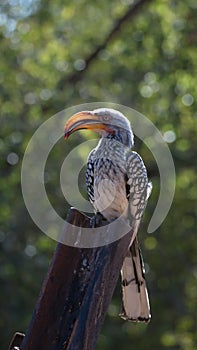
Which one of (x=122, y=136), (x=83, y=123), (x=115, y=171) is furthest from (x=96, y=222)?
(x=122, y=136)

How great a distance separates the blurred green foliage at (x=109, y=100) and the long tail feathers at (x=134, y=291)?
6.68 meters

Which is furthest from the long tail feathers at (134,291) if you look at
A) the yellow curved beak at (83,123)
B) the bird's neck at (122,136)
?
the bird's neck at (122,136)

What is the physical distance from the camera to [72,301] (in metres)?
3.31

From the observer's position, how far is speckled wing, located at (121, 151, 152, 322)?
13.8ft

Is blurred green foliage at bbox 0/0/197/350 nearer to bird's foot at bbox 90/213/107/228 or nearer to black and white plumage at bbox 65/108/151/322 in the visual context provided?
black and white plumage at bbox 65/108/151/322

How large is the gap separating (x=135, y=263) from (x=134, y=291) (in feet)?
0.63

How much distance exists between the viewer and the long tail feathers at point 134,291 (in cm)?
419

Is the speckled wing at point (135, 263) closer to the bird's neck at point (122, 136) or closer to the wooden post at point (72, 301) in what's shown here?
Result: the bird's neck at point (122, 136)

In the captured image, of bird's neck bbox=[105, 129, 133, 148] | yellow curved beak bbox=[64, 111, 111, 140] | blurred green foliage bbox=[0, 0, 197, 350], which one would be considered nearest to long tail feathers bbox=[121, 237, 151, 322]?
yellow curved beak bbox=[64, 111, 111, 140]

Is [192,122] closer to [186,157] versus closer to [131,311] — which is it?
[186,157]

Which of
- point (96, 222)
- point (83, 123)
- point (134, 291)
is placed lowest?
point (96, 222)

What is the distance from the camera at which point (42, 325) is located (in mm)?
3262

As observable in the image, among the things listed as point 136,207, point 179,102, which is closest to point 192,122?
point 179,102

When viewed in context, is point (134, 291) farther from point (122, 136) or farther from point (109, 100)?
point (109, 100)
